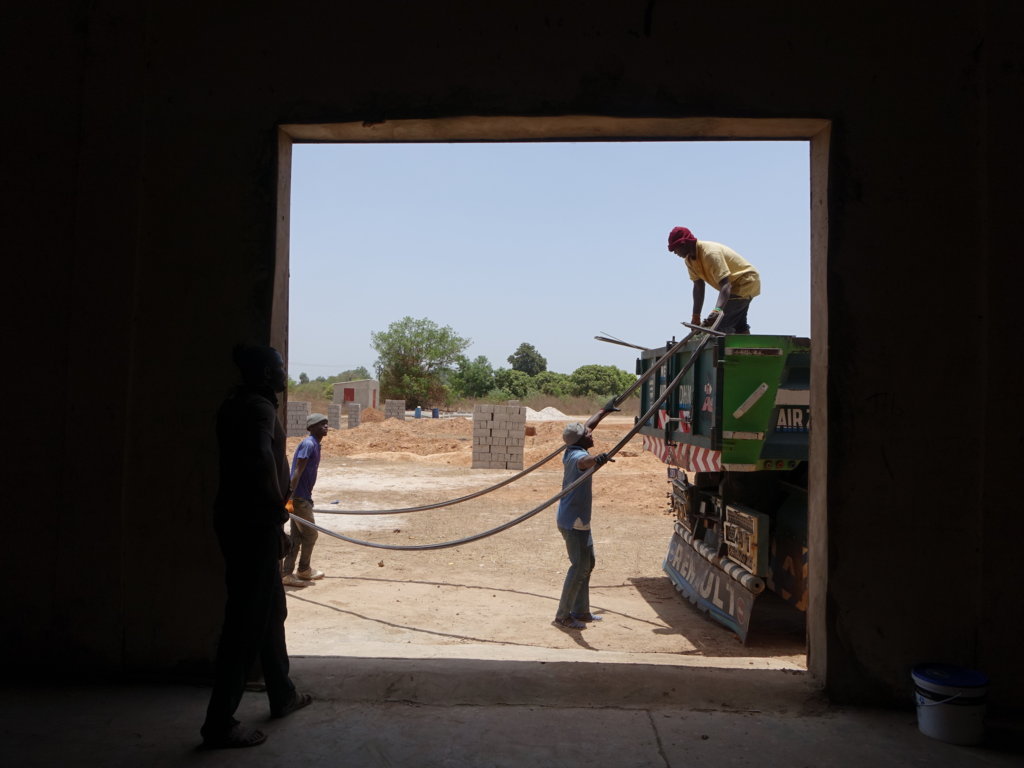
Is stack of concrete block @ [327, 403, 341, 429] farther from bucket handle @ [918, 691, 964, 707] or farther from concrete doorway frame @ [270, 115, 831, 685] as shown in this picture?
bucket handle @ [918, 691, 964, 707]

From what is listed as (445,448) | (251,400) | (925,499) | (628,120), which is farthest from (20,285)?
(445,448)

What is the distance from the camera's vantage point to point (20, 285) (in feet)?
12.6

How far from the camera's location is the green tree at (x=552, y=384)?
202ft

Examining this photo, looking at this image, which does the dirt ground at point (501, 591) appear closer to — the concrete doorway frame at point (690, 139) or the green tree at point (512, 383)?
the concrete doorway frame at point (690, 139)

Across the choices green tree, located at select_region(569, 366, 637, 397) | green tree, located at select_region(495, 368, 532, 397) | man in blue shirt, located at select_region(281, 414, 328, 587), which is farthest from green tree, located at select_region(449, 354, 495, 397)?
man in blue shirt, located at select_region(281, 414, 328, 587)

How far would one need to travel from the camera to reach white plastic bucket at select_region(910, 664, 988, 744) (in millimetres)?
3256

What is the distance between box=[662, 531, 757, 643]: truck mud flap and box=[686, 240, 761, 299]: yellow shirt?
2498 millimetres

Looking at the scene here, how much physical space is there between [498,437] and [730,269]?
42.6 ft

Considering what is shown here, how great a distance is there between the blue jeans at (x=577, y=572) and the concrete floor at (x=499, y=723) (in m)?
2.63

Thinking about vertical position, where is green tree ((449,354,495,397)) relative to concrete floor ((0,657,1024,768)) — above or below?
Answer: above

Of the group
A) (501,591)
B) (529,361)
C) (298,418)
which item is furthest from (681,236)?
(529,361)

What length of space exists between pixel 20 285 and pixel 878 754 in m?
4.43

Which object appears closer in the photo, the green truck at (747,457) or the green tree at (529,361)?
the green truck at (747,457)

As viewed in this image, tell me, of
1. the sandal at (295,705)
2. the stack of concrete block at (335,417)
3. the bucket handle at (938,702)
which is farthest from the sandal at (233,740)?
the stack of concrete block at (335,417)
